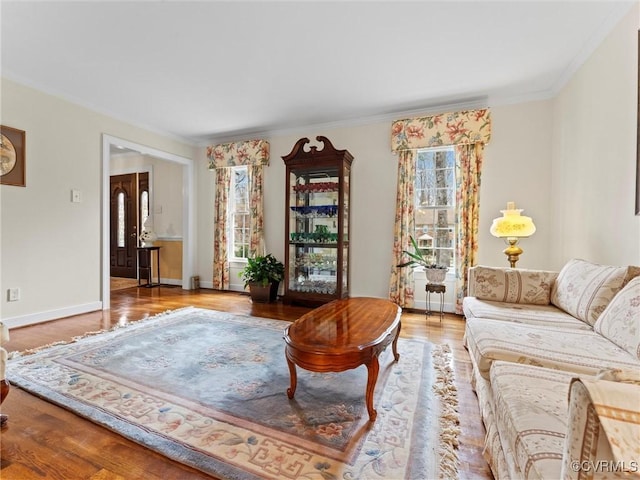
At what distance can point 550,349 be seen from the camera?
145cm

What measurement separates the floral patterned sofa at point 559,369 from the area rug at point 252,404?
37cm

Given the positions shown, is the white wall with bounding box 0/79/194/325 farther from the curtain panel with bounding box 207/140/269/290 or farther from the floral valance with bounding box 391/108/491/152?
the floral valance with bounding box 391/108/491/152

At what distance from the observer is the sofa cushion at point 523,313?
1.92 m

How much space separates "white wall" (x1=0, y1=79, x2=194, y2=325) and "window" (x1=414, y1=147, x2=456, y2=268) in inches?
165

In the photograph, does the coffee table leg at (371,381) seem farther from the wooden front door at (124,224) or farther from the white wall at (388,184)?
the wooden front door at (124,224)

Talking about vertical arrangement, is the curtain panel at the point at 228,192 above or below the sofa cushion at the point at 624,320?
above

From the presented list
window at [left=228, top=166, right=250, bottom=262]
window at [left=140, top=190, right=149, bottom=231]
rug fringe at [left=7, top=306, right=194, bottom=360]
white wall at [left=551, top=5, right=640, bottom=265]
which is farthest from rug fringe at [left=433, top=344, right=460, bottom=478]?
window at [left=140, top=190, right=149, bottom=231]

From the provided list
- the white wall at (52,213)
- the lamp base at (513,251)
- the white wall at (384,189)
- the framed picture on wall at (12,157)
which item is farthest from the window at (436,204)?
the framed picture on wall at (12,157)

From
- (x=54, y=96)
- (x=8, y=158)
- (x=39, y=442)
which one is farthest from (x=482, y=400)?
(x=54, y=96)

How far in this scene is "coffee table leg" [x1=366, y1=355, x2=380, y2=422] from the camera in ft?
5.08

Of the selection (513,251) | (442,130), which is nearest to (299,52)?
(442,130)

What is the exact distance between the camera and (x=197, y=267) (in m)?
5.45

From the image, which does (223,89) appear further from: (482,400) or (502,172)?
(482,400)

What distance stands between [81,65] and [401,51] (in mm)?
3027
